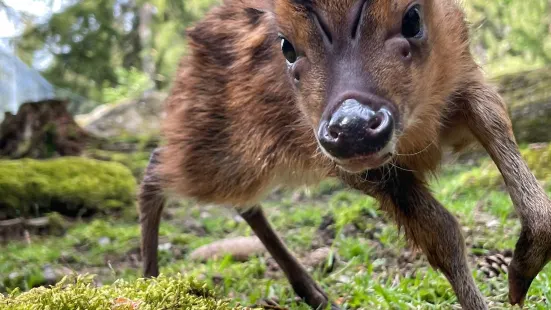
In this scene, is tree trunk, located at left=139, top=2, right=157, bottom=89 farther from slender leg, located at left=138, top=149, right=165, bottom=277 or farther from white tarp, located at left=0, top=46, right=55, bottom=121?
slender leg, located at left=138, top=149, right=165, bottom=277

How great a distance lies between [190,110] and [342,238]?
65.5 inches

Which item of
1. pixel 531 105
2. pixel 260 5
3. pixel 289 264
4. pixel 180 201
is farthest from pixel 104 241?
pixel 531 105

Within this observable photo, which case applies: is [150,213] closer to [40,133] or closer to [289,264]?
[289,264]

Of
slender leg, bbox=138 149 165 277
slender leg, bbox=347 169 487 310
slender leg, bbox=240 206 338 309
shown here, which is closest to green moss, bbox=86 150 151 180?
slender leg, bbox=138 149 165 277

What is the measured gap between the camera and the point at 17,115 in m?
8.15

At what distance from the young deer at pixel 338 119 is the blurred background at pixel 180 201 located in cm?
44

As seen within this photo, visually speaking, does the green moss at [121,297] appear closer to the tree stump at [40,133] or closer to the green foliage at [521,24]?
the tree stump at [40,133]

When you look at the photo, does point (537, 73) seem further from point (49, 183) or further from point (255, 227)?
point (49, 183)

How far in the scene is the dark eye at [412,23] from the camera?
2.48 metres

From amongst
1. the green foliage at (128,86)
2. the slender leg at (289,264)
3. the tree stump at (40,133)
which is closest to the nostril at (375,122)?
the slender leg at (289,264)

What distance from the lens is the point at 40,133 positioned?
8.25m

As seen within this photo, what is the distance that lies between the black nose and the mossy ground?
91 cm

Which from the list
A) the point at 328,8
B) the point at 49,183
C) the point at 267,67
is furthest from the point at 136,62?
the point at 328,8

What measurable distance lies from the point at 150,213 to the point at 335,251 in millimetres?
1308
